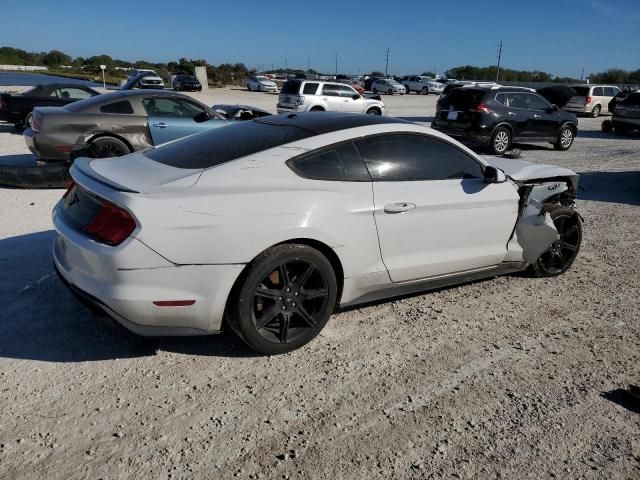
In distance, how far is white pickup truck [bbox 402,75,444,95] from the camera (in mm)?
52209

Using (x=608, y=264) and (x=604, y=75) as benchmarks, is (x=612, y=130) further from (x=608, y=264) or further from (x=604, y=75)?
(x=604, y=75)

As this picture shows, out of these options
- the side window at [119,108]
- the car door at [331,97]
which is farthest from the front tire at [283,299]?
the car door at [331,97]

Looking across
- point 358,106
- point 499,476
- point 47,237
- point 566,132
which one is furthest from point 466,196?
point 358,106

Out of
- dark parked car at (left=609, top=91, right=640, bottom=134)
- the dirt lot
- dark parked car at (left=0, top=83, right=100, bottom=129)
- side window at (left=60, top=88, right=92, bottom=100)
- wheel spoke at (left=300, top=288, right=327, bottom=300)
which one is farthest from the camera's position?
dark parked car at (left=609, top=91, right=640, bottom=134)

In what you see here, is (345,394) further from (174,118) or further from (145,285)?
(174,118)

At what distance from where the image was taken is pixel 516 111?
A: 13688 millimetres

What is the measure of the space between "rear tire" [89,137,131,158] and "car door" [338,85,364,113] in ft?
45.1

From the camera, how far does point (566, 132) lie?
582 inches

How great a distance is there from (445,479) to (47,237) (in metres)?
4.75

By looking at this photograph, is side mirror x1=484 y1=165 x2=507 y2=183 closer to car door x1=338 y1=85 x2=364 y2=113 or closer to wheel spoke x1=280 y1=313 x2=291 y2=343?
wheel spoke x1=280 y1=313 x2=291 y2=343

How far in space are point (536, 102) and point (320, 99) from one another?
8.75 meters

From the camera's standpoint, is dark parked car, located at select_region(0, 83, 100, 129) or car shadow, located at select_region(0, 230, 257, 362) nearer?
car shadow, located at select_region(0, 230, 257, 362)

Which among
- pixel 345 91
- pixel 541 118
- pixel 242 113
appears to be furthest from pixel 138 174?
pixel 345 91

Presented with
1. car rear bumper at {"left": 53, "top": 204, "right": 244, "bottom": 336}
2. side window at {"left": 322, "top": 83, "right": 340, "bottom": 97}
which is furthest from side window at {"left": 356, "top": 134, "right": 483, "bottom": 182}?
side window at {"left": 322, "top": 83, "right": 340, "bottom": 97}
